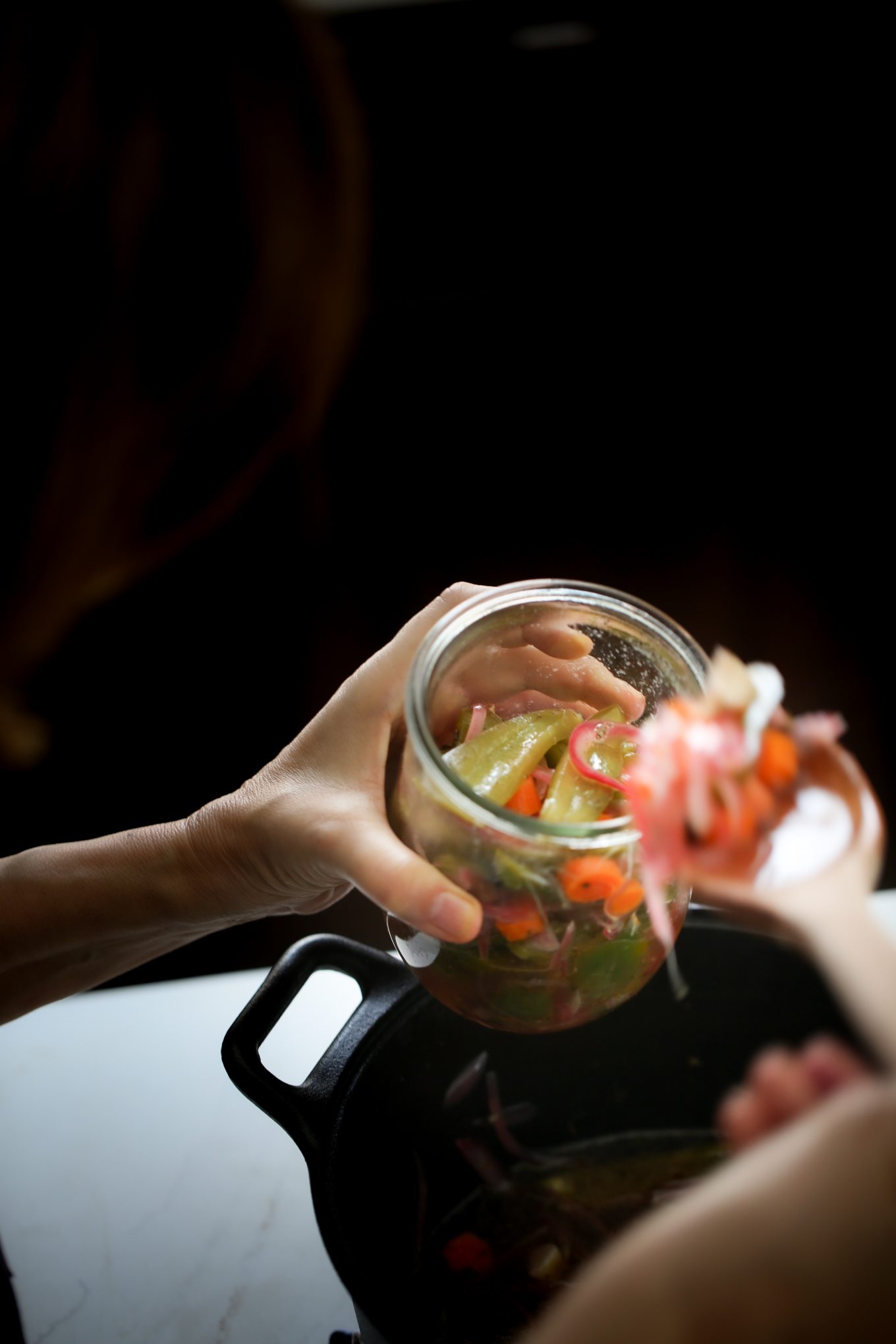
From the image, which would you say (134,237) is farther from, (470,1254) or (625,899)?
(470,1254)

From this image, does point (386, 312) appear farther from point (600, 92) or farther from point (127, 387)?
point (127, 387)

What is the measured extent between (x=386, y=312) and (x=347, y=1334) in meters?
1.86

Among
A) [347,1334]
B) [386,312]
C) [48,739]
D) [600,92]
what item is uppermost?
[600,92]

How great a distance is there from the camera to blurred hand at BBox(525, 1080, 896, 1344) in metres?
0.28

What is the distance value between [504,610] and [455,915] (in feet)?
0.69

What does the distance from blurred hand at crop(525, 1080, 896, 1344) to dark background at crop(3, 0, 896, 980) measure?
1.44 m

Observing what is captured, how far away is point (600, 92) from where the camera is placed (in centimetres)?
211

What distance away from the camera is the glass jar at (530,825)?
1.92 ft

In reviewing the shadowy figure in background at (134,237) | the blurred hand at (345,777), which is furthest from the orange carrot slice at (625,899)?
the shadowy figure in background at (134,237)

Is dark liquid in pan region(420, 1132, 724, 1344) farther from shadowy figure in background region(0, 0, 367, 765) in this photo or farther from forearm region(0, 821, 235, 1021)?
shadowy figure in background region(0, 0, 367, 765)

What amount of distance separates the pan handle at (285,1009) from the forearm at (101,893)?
14 centimetres

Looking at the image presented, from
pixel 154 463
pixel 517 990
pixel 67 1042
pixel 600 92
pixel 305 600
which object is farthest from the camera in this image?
pixel 600 92

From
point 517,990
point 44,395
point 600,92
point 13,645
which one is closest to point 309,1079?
point 517,990

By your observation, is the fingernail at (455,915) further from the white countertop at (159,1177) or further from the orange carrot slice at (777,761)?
the white countertop at (159,1177)
